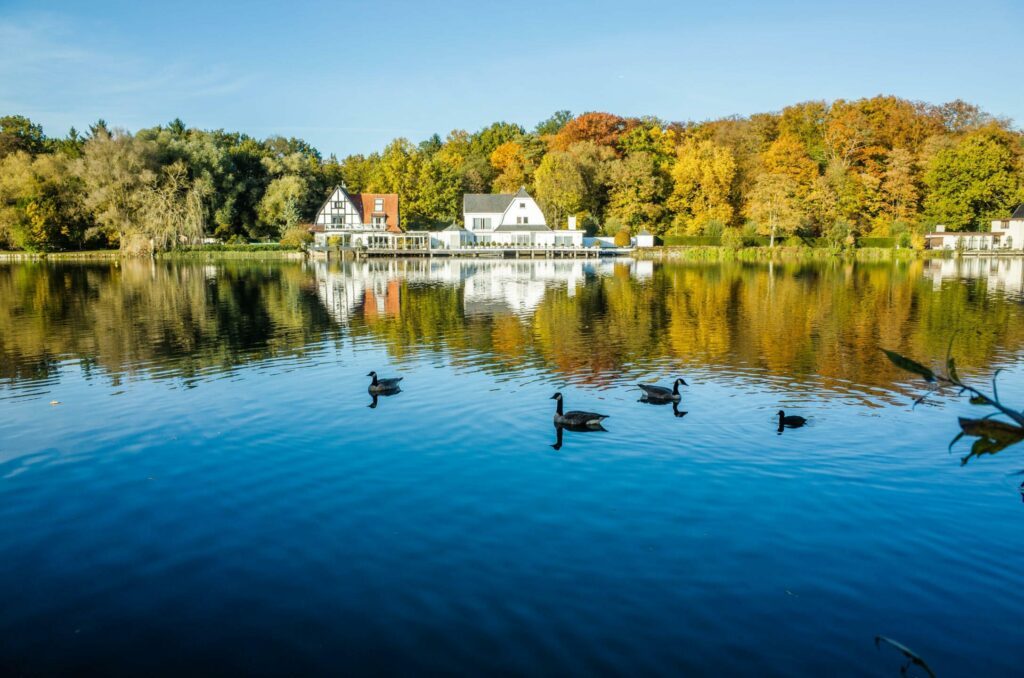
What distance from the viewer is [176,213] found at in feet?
261

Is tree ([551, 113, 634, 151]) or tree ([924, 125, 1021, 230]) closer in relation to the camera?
tree ([924, 125, 1021, 230])

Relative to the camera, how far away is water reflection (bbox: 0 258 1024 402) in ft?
65.2

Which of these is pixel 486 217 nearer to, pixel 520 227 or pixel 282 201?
pixel 520 227

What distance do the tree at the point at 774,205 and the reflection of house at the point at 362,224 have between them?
140 feet

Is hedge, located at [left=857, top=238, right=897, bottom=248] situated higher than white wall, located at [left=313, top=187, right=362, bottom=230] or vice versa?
white wall, located at [left=313, top=187, right=362, bottom=230]

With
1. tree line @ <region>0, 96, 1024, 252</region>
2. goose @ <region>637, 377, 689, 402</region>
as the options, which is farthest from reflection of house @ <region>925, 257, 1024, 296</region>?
goose @ <region>637, 377, 689, 402</region>

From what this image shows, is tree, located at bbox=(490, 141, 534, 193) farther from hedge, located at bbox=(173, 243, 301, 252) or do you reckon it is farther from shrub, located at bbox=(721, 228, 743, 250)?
hedge, located at bbox=(173, 243, 301, 252)

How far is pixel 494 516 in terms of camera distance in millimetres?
9617

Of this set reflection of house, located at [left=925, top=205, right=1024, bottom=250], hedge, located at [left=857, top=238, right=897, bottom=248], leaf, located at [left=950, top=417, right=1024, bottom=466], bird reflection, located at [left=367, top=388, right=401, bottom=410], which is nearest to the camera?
leaf, located at [left=950, top=417, right=1024, bottom=466]

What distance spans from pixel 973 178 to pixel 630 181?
4139cm

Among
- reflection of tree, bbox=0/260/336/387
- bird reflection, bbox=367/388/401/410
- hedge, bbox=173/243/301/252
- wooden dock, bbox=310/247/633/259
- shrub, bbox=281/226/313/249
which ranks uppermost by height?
shrub, bbox=281/226/313/249

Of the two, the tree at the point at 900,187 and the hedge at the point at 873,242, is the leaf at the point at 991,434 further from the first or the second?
the tree at the point at 900,187

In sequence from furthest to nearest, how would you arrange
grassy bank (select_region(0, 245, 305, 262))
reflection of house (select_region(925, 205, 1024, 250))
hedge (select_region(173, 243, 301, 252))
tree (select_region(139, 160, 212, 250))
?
reflection of house (select_region(925, 205, 1024, 250)), hedge (select_region(173, 243, 301, 252)), grassy bank (select_region(0, 245, 305, 262)), tree (select_region(139, 160, 212, 250))

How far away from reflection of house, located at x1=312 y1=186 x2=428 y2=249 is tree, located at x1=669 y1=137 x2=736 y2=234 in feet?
114
